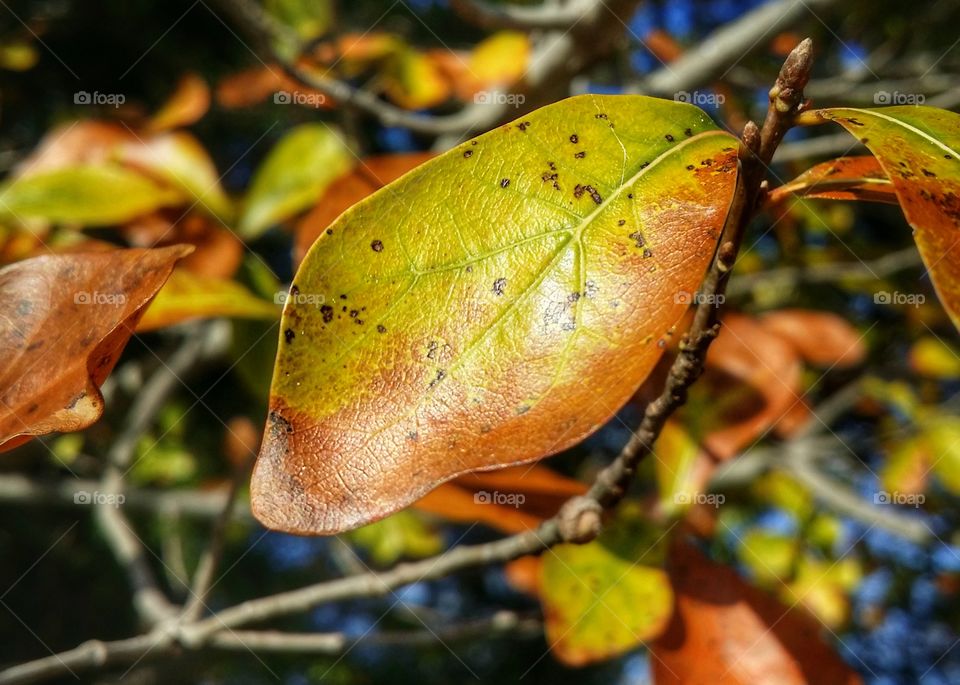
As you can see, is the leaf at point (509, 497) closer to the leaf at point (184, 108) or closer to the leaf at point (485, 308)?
the leaf at point (485, 308)

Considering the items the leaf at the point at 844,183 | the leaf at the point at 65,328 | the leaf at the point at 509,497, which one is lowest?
the leaf at the point at 509,497

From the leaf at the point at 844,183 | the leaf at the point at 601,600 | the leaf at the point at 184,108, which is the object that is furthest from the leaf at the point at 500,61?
the leaf at the point at 844,183

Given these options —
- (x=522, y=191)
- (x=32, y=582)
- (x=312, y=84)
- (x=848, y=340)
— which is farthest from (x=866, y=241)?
(x=32, y=582)

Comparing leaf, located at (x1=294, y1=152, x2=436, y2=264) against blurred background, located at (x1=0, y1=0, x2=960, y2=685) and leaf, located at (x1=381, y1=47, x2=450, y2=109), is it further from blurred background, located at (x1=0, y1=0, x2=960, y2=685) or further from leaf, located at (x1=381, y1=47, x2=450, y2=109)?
leaf, located at (x1=381, y1=47, x2=450, y2=109)

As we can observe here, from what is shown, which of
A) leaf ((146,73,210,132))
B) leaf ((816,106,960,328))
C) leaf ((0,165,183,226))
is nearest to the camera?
leaf ((816,106,960,328))

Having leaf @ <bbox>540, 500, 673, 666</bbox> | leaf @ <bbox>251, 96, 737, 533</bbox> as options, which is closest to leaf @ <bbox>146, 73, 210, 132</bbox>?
leaf @ <bbox>540, 500, 673, 666</bbox>

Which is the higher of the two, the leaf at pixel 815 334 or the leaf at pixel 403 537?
the leaf at pixel 815 334

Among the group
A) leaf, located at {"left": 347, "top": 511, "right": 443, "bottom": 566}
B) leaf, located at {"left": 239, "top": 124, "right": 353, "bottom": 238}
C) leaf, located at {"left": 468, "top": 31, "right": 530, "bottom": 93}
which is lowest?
leaf, located at {"left": 347, "top": 511, "right": 443, "bottom": 566}
